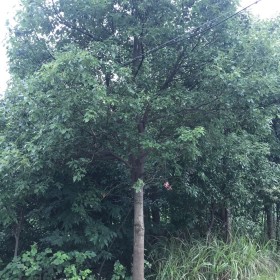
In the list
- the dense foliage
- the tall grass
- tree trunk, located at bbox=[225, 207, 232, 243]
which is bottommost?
the tall grass

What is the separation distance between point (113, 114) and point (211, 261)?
2878 millimetres

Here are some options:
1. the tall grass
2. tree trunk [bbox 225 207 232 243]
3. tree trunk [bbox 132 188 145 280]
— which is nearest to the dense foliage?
tree trunk [bbox 132 188 145 280]

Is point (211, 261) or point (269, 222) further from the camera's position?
point (269, 222)

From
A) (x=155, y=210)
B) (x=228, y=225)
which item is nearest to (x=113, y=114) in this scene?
(x=155, y=210)

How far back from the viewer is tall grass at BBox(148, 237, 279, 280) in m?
5.48

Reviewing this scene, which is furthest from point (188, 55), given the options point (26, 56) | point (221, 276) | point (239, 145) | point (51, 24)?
point (221, 276)

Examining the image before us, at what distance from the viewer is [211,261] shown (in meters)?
5.71

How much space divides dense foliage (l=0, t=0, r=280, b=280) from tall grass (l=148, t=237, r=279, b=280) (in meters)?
0.47

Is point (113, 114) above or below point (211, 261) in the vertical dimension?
above

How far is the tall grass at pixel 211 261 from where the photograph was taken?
5.48m

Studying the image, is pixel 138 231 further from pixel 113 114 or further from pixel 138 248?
pixel 113 114

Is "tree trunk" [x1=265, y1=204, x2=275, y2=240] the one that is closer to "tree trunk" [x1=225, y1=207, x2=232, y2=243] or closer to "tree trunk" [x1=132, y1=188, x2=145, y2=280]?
"tree trunk" [x1=225, y1=207, x2=232, y2=243]

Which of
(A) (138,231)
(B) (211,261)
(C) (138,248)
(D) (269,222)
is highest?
(D) (269,222)

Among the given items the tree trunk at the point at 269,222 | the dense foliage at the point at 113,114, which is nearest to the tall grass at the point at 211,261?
the dense foliage at the point at 113,114
